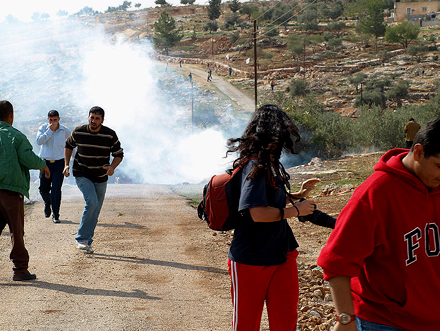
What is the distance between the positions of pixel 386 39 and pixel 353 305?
255ft

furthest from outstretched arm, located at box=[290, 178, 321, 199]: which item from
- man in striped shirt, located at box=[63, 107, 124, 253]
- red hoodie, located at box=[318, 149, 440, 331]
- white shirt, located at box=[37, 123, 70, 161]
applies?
white shirt, located at box=[37, 123, 70, 161]

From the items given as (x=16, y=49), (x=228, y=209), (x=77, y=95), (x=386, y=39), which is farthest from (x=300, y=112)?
(x=16, y=49)

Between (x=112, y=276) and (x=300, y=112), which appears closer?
(x=112, y=276)

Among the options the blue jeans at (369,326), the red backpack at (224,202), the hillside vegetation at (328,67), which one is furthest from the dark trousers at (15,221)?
the hillside vegetation at (328,67)

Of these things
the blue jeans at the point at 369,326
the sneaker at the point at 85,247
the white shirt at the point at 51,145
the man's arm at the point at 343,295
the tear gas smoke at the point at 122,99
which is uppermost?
the man's arm at the point at 343,295

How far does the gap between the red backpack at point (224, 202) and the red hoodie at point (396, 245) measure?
3.03ft

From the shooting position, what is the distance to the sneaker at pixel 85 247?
694 centimetres

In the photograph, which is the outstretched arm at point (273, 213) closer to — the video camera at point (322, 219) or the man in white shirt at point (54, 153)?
the video camera at point (322, 219)

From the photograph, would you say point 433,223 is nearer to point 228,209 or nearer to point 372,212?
point 372,212

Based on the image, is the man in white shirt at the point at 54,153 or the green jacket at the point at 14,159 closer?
the green jacket at the point at 14,159

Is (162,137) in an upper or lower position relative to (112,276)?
lower

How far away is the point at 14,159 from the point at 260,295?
342 cm

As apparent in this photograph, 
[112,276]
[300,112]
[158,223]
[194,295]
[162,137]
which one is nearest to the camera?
[194,295]

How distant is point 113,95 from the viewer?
5759 centimetres
